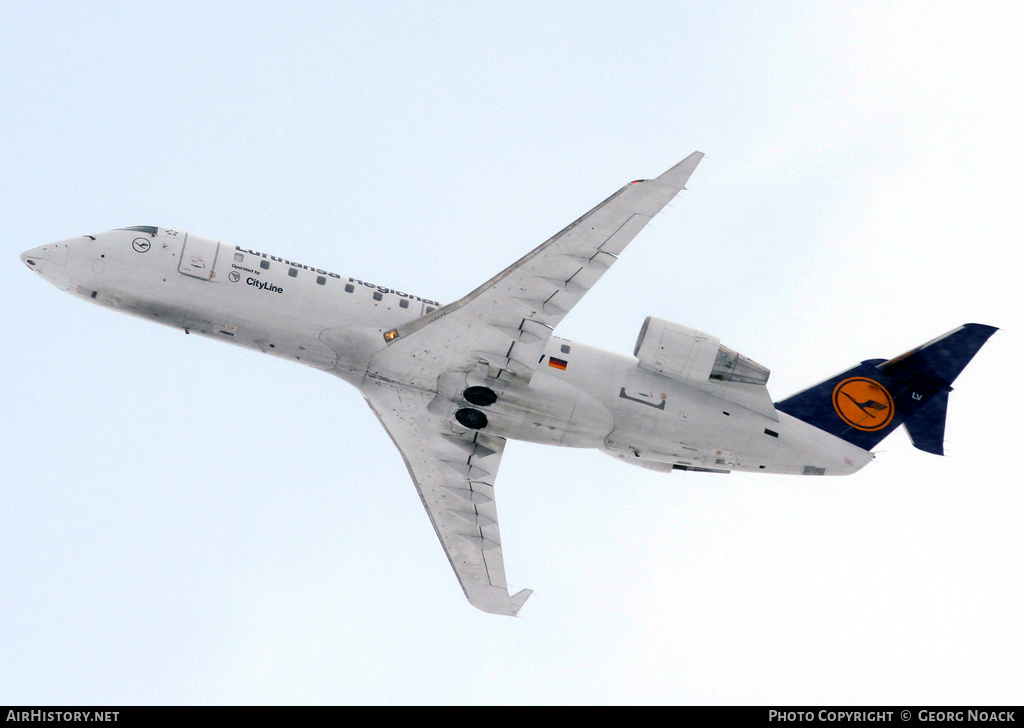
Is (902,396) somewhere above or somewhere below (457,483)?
above

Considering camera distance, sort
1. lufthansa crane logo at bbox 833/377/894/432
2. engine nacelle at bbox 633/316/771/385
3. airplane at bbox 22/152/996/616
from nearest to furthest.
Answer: airplane at bbox 22/152/996/616, engine nacelle at bbox 633/316/771/385, lufthansa crane logo at bbox 833/377/894/432

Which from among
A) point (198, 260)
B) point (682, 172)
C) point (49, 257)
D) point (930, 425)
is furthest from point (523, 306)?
point (930, 425)

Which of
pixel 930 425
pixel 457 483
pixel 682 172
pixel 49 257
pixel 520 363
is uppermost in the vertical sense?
pixel 682 172

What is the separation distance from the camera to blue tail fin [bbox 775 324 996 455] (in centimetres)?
3130

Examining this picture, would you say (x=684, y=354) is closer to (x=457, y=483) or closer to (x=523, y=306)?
(x=523, y=306)

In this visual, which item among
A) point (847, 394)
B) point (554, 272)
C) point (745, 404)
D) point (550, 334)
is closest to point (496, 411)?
point (550, 334)

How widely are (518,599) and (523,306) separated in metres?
12.2

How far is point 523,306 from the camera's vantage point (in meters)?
26.7

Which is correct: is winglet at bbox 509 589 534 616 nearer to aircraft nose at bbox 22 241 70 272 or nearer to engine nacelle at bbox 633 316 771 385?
engine nacelle at bbox 633 316 771 385

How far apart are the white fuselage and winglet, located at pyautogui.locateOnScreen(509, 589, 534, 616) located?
6679 mm

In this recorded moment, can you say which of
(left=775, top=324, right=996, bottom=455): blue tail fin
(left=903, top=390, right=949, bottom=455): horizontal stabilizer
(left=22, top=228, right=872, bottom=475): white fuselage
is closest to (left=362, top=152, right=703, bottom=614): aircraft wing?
(left=22, top=228, right=872, bottom=475): white fuselage

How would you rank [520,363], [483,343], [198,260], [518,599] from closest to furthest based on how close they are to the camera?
[198,260] → [483,343] → [520,363] → [518,599]
